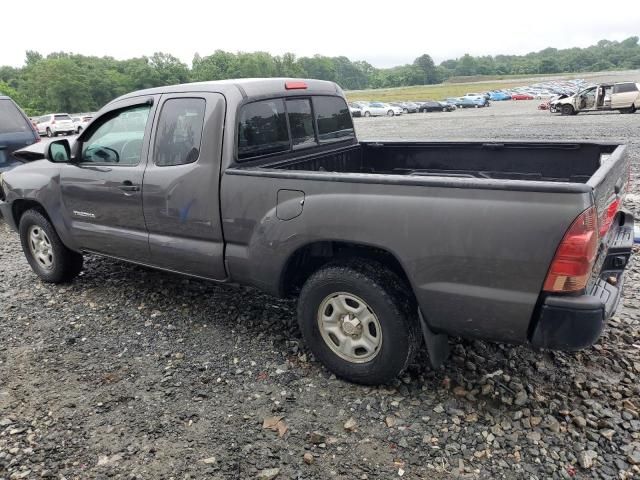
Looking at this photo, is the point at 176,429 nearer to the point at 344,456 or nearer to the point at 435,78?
the point at 344,456

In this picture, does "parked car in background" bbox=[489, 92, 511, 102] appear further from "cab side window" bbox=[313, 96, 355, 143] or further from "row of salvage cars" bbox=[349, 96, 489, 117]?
"cab side window" bbox=[313, 96, 355, 143]

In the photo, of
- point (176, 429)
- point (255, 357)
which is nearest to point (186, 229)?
point (255, 357)

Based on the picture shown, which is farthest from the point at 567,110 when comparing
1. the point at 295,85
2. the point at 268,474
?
the point at 268,474

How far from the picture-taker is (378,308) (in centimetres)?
298

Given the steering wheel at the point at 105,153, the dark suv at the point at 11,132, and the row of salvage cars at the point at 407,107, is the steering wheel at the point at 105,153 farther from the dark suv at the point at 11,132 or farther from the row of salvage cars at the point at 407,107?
the row of salvage cars at the point at 407,107

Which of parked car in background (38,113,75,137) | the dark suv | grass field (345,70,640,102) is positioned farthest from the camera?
grass field (345,70,640,102)

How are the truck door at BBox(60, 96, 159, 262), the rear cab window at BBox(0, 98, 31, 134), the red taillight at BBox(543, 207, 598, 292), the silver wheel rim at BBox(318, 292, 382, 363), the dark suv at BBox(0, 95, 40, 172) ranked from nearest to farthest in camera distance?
the red taillight at BBox(543, 207, 598, 292) → the silver wheel rim at BBox(318, 292, 382, 363) → the truck door at BBox(60, 96, 159, 262) → the dark suv at BBox(0, 95, 40, 172) → the rear cab window at BBox(0, 98, 31, 134)

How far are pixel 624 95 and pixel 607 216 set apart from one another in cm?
2642

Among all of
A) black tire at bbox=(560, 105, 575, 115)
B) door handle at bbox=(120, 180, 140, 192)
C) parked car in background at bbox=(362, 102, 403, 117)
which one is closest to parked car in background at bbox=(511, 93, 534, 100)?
parked car in background at bbox=(362, 102, 403, 117)

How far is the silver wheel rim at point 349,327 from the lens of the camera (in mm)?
3117

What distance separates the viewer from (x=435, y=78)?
140m

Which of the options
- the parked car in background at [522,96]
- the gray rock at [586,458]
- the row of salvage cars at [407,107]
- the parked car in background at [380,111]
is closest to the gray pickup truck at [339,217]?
the gray rock at [586,458]

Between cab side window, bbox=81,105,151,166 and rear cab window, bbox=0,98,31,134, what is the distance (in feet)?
15.6

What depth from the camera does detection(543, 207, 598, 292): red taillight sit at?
2312mm
